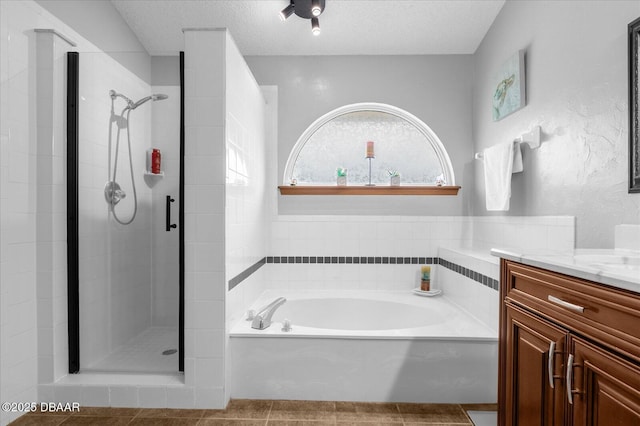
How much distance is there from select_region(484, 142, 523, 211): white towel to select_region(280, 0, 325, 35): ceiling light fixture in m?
1.46

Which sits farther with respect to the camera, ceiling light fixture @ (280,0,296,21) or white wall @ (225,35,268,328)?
ceiling light fixture @ (280,0,296,21)

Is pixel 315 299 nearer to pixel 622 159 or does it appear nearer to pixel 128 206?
pixel 128 206

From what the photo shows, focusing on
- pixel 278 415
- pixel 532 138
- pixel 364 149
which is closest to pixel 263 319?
pixel 278 415

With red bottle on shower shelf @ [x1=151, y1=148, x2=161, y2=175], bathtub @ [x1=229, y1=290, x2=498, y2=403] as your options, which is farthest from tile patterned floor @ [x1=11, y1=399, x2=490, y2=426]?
red bottle on shower shelf @ [x1=151, y1=148, x2=161, y2=175]

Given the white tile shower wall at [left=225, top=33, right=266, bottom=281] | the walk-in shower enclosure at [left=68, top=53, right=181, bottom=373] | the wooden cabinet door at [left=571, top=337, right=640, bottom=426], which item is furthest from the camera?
the walk-in shower enclosure at [left=68, top=53, right=181, bottom=373]

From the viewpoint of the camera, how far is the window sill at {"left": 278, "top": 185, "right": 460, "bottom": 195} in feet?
10.2

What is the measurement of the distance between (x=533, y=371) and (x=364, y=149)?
234cm

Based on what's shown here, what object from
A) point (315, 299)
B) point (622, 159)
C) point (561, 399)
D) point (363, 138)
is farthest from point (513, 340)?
point (363, 138)

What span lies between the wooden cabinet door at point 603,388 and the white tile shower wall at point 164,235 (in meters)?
2.40

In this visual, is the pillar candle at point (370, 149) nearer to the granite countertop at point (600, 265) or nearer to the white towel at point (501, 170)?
the white towel at point (501, 170)

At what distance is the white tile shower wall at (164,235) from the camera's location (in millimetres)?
2559

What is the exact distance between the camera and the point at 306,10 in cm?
251

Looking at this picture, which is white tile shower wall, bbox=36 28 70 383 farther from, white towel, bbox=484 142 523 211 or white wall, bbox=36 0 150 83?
white towel, bbox=484 142 523 211

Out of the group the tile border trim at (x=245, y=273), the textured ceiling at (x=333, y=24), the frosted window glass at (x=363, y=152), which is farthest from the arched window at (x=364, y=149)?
the tile border trim at (x=245, y=273)
